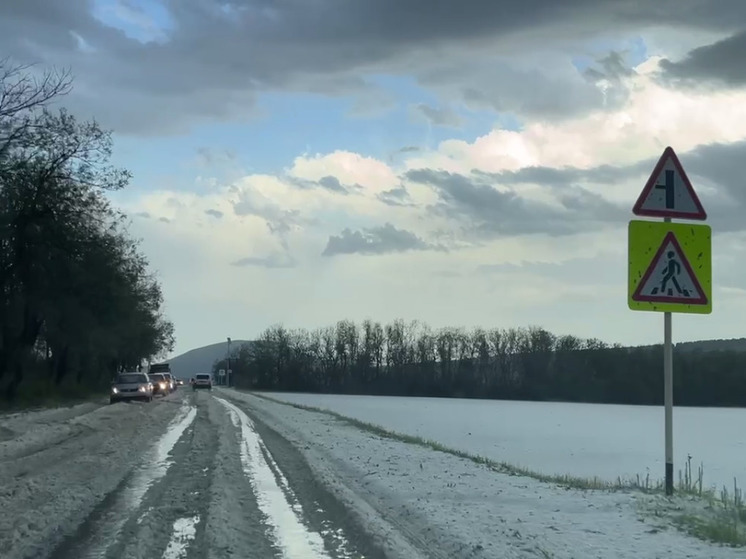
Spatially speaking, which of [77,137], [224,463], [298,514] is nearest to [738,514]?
[298,514]

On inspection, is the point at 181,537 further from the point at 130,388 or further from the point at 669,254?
the point at 130,388

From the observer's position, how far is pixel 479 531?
395 inches

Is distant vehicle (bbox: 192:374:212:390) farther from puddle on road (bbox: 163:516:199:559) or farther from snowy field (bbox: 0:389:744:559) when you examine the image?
puddle on road (bbox: 163:516:199:559)

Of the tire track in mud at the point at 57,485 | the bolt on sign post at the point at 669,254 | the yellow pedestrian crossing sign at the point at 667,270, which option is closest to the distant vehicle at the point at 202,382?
the tire track in mud at the point at 57,485

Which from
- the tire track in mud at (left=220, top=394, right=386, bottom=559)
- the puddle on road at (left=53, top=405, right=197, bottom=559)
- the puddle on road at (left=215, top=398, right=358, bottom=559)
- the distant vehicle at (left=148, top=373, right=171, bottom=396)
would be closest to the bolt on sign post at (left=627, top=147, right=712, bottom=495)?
the tire track in mud at (left=220, top=394, right=386, bottom=559)

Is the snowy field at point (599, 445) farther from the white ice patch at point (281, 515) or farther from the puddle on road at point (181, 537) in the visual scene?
the puddle on road at point (181, 537)

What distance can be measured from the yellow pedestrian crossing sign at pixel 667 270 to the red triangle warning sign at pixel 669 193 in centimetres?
17

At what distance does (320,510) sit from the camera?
1165 cm

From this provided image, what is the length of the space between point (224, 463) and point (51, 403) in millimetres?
35396

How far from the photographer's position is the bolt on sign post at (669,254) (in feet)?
36.8

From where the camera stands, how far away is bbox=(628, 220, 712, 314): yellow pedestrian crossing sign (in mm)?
11188

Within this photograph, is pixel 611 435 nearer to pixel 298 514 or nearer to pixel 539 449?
pixel 539 449

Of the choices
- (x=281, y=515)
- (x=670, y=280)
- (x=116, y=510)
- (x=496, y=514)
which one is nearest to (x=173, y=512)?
(x=116, y=510)

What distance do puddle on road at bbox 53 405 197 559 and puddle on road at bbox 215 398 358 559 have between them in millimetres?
1598
